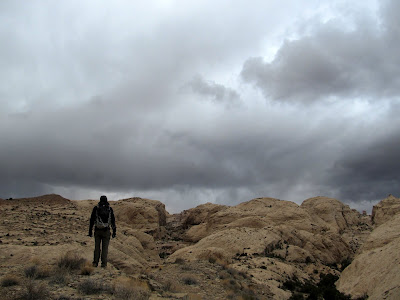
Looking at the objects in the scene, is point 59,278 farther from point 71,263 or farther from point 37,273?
point 71,263

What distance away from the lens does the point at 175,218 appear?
75625 mm

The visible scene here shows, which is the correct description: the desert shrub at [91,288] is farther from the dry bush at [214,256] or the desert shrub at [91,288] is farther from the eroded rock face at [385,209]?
the eroded rock face at [385,209]

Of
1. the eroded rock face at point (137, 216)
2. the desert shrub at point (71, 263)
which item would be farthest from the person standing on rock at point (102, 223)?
the eroded rock face at point (137, 216)

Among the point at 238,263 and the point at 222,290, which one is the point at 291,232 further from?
the point at 222,290

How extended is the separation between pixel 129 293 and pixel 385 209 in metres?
66.7

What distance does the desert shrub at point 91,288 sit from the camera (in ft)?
29.5

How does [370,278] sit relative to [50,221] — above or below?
below

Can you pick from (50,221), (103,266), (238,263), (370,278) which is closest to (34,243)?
(103,266)

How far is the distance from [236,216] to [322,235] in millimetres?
12950

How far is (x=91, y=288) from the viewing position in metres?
9.06

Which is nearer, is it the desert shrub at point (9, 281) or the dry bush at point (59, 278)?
the desert shrub at point (9, 281)

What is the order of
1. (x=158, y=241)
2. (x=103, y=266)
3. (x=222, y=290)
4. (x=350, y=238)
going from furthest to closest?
1. (x=350, y=238)
2. (x=158, y=241)
3. (x=222, y=290)
4. (x=103, y=266)

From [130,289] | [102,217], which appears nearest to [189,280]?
[102,217]

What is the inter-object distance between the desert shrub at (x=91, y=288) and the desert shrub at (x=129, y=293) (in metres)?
0.31
